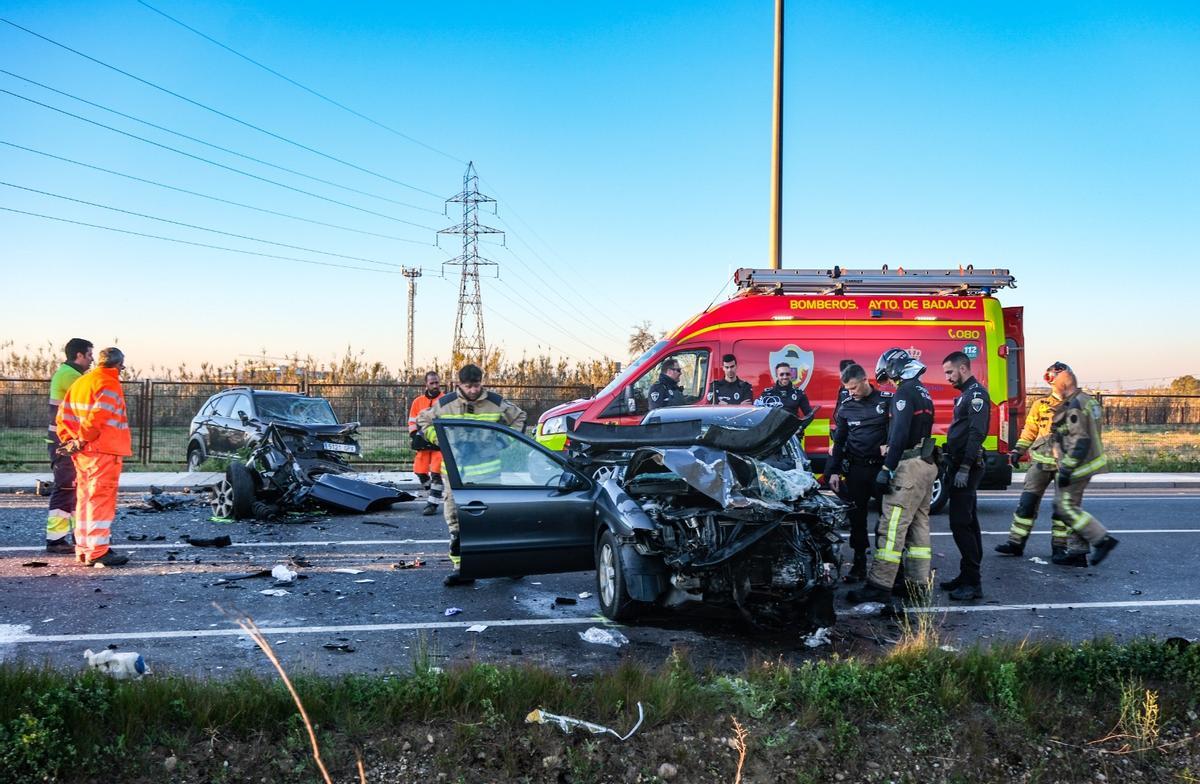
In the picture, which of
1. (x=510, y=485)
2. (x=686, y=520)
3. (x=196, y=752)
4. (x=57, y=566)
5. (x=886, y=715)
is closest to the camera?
(x=196, y=752)

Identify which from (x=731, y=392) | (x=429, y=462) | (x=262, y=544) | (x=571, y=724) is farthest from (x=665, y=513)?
(x=429, y=462)

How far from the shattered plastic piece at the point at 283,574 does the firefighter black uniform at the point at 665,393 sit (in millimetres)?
4812

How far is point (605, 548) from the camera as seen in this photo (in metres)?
5.97

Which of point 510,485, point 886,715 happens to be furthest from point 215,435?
point 886,715

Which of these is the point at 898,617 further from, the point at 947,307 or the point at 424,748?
the point at 947,307

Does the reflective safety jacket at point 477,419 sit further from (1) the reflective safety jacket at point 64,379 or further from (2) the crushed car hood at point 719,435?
(1) the reflective safety jacket at point 64,379

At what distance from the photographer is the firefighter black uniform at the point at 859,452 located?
274 inches

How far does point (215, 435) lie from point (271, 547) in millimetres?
6339

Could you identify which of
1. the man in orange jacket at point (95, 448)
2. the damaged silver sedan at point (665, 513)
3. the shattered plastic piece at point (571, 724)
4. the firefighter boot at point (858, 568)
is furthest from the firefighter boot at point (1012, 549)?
the man in orange jacket at point (95, 448)

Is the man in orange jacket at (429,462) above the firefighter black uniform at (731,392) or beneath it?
beneath

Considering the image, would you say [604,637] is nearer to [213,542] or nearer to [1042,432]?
[213,542]

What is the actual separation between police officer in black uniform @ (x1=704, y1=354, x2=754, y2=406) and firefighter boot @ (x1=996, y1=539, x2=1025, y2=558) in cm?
325

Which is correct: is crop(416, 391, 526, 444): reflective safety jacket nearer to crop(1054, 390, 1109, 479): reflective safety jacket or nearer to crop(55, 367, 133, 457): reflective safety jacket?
crop(55, 367, 133, 457): reflective safety jacket

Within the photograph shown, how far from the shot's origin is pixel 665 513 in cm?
555
